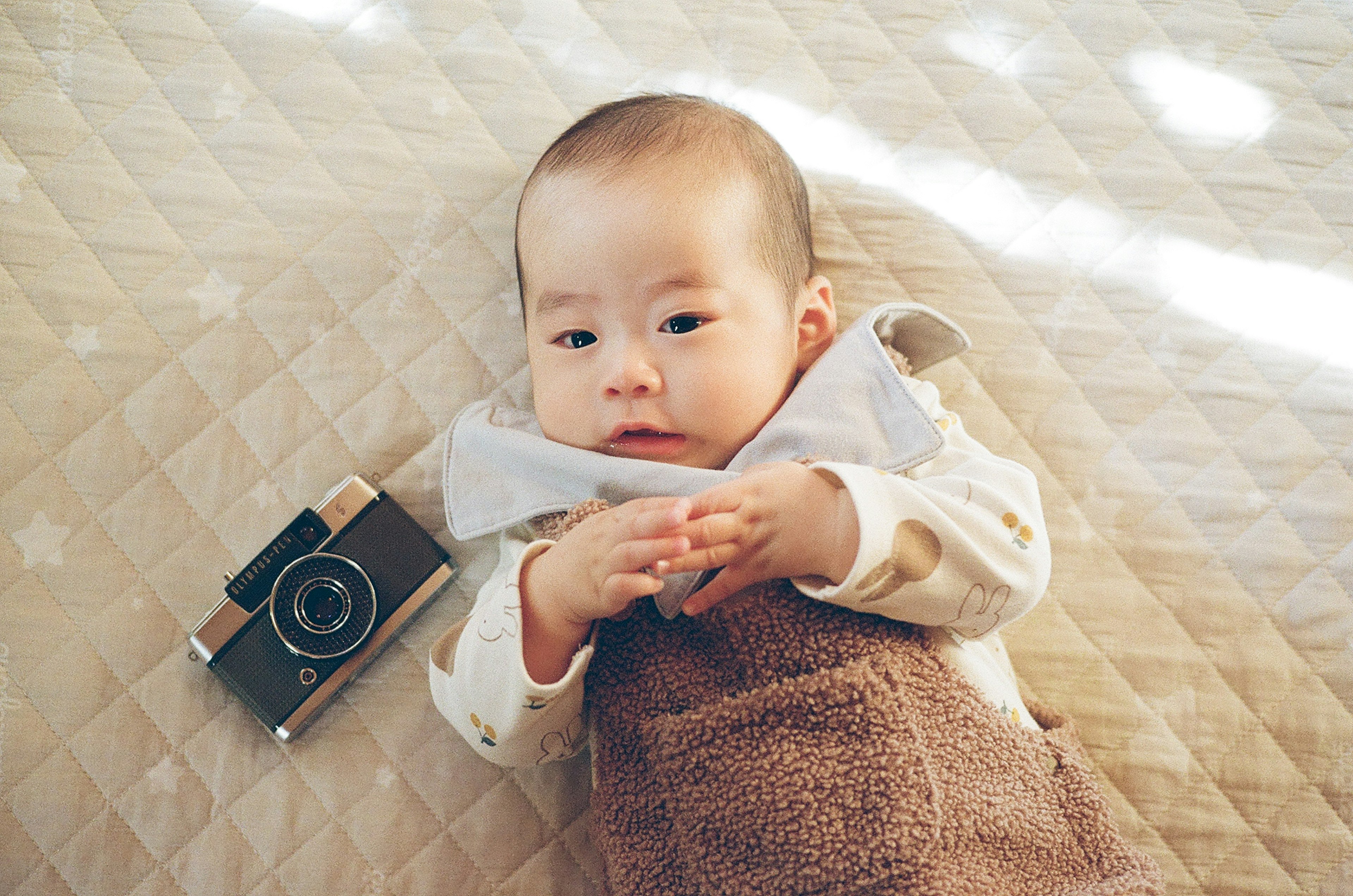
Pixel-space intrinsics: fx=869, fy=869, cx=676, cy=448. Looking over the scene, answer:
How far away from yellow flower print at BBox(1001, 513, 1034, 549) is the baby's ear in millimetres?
248

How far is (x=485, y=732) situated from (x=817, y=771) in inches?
11.6

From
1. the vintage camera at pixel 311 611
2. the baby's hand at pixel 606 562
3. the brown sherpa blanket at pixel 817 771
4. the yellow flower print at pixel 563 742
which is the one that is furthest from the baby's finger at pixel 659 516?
the vintage camera at pixel 311 611

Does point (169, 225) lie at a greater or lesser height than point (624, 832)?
greater

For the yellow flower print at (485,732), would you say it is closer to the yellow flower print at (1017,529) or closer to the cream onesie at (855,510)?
the cream onesie at (855,510)

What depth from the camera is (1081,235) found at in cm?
96

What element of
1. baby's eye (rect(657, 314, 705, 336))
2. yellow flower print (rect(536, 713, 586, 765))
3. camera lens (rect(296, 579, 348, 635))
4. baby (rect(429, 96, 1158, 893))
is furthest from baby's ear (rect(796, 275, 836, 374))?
camera lens (rect(296, 579, 348, 635))

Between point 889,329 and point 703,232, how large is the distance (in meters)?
0.23

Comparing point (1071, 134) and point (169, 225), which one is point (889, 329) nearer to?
point (1071, 134)

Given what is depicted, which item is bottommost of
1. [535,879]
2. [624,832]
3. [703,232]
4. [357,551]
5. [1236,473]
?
[535,879]

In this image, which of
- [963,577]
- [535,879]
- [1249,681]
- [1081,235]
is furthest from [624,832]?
[1081,235]

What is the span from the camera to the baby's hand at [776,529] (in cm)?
70

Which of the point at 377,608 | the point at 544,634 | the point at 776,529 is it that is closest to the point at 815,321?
the point at 776,529

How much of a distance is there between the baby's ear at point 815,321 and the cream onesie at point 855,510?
1.0 inches

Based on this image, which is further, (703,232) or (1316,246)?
(1316,246)
